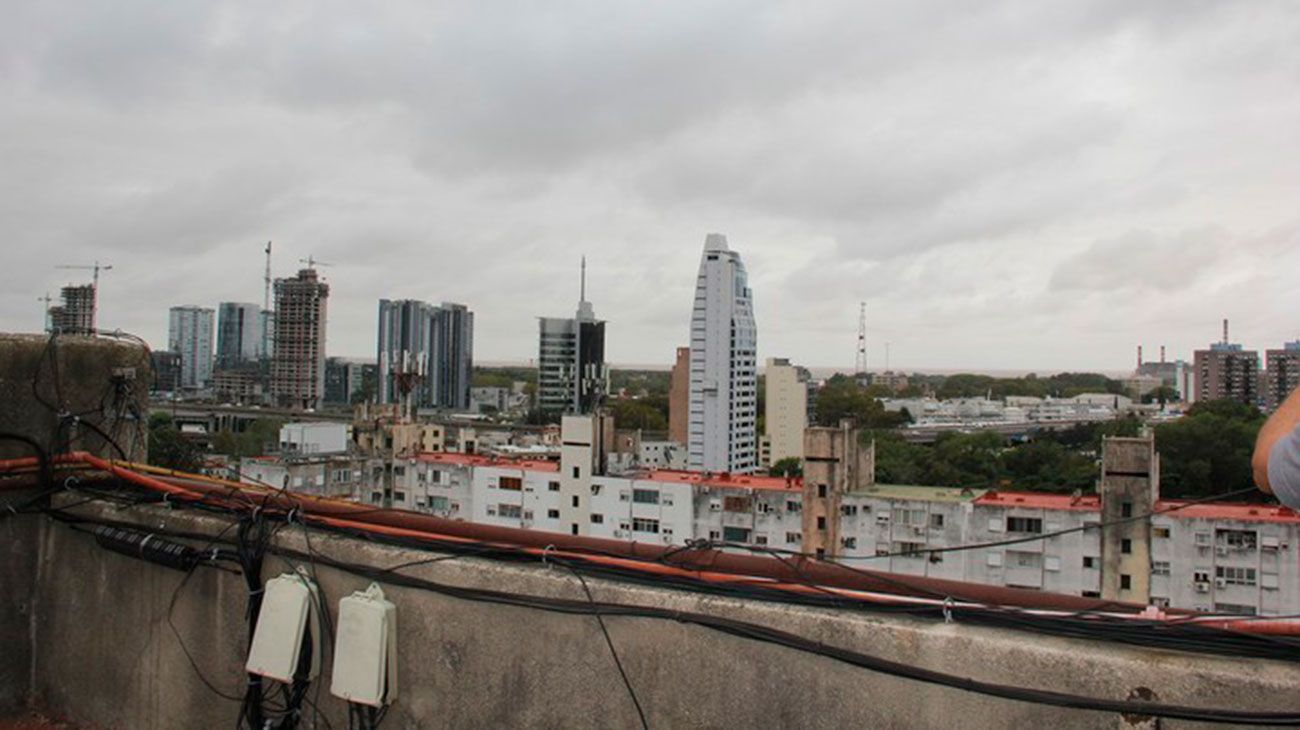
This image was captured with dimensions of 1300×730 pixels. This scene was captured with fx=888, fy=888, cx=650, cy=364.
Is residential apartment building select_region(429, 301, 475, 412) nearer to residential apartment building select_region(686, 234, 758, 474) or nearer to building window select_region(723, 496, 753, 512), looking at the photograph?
residential apartment building select_region(686, 234, 758, 474)

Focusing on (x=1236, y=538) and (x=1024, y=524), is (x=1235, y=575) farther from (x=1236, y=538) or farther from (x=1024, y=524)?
(x=1024, y=524)

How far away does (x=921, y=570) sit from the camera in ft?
78.9

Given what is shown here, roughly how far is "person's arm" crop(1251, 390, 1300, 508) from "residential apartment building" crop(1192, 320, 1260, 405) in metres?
78.2

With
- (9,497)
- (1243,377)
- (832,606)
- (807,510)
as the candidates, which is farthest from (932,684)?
(1243,377)

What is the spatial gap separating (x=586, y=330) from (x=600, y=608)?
8868 centimetres

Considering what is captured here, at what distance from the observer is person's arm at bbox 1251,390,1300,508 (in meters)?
1.37

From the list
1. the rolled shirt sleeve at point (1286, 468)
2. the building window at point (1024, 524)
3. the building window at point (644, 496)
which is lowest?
the building window at point (644, 496)

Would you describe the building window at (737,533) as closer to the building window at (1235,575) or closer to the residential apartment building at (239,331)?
Answer: the building window at (1235,575)

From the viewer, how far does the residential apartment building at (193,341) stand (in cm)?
11125

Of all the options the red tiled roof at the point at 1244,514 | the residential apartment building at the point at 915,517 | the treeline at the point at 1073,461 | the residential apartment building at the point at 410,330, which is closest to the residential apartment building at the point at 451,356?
the residential apartment building at the point at 410,330

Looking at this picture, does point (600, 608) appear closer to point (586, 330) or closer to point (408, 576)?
point (408, 576)

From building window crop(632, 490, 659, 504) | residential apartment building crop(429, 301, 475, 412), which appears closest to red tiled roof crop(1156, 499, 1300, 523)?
building window crop(632, 490, 659, 504)

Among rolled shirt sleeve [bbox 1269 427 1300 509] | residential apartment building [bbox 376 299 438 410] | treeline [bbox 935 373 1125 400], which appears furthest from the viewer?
treeline [bbox 935 373 1125 400]

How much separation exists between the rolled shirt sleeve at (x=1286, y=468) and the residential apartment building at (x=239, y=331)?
12412 cm
